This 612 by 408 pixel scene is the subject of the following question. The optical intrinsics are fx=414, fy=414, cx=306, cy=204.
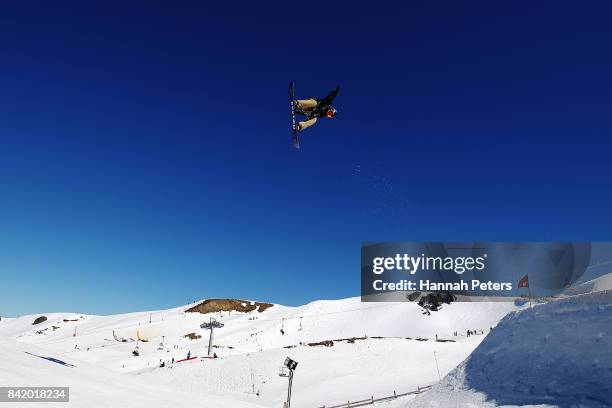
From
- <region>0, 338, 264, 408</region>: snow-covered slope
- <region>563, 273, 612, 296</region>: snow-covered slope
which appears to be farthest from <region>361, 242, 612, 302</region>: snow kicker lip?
<region>0, 338, 264, 408</region>: snow-covered slope

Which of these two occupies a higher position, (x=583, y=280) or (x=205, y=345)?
(x=583, y=280)

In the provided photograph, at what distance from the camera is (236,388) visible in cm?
3922

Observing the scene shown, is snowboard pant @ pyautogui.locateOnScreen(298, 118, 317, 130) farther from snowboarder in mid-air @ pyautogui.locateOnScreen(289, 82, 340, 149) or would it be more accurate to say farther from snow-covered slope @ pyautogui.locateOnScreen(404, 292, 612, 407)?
snow-covered slope @ pyautogui.locateOnScreen(404, 292, 612, 407)

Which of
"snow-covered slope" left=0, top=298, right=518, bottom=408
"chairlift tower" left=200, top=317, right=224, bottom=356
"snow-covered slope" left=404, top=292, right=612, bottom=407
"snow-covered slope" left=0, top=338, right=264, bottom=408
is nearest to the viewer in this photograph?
"snow-covered slope" left=0, top=338, right=264, bottom=408

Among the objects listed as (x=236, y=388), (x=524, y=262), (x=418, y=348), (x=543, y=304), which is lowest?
(x=236, y=388)

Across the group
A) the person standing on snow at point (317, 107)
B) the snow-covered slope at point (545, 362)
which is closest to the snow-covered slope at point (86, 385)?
the snow-covered slope at point (545, 362)

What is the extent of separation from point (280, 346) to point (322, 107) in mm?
46832

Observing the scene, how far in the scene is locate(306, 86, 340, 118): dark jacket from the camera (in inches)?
843

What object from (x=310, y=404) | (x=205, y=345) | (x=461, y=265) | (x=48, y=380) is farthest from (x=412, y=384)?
(x=205, y=345)

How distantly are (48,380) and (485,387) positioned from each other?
16.3 m

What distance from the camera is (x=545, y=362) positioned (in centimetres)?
1636

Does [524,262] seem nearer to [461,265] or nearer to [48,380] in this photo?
[461,265]

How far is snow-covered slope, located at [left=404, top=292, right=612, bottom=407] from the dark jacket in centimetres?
1387

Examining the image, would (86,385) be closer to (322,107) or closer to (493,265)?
(322,107)
